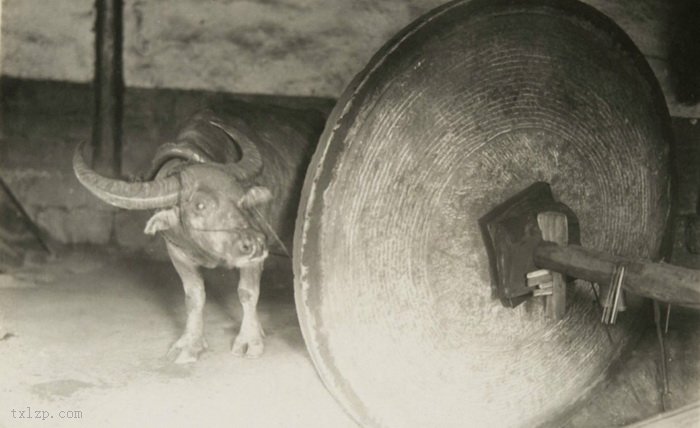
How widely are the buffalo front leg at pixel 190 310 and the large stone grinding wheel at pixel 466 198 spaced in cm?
102

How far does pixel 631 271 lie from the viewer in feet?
8.41

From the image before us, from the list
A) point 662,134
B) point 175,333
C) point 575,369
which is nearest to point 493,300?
point 575,369

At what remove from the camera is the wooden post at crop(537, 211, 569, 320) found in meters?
2.84

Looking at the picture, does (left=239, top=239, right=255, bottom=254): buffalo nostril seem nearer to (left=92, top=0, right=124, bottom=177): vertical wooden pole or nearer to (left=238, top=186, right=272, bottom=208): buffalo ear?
(left=238, top=186, right=272, bottom=208): buffalo ear

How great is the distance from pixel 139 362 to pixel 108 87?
221 centimetres

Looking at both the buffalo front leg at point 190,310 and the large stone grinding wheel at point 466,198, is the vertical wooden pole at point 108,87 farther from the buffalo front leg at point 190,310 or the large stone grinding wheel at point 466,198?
the large stone grinding wheel at point 466,198

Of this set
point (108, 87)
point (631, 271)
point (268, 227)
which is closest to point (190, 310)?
point (268, 227)

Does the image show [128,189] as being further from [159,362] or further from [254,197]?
[159,362]

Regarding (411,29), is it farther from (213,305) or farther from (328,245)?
(213,305)

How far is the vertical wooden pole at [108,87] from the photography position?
4867mm

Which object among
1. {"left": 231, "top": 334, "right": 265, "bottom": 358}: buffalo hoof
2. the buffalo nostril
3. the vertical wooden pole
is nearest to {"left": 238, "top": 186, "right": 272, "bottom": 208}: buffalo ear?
A: the buffalo nostril

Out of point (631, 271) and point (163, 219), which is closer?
point (631, 271)

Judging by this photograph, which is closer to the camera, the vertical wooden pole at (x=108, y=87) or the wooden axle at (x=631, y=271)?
the wooden axle at (x=631, y=271)

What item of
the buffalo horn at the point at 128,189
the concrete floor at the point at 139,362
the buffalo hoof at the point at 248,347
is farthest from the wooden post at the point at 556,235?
the buffalo horn at the point at 128,189
